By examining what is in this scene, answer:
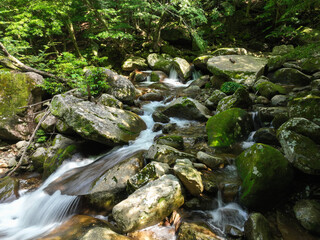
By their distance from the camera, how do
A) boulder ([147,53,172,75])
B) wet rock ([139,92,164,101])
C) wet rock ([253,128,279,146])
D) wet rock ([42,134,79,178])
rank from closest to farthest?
wet rock ([253,128,279,146])
wet rock ([42,134,79,178])
wet rock ([139,92,164,101])
boulder ([147,53,172,75])

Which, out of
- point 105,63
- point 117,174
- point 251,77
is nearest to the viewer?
point 117,174

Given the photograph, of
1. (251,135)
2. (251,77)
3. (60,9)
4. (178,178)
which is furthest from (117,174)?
(60,9)

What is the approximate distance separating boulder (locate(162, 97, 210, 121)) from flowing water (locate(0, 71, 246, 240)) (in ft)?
6.13

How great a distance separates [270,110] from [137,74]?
8.82 metres

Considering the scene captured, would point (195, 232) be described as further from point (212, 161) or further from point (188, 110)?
point (188, 110)

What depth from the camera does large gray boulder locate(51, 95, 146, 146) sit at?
4785 mm

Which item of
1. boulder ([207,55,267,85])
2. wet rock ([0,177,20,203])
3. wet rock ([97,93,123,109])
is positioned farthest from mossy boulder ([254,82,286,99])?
wet rock ([0,177,20,203])

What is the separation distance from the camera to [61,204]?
379 cm

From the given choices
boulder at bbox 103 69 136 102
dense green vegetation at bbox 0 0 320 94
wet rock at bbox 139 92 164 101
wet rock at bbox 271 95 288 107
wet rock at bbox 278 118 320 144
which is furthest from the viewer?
dense green vegetation at bbox 0 0 320 94

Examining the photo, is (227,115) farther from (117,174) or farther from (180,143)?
(117,174)

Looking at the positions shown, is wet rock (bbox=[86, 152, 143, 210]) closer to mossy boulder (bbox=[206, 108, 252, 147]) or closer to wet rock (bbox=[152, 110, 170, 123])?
mossy boulder (bbox=[206, 108, 252, 147])

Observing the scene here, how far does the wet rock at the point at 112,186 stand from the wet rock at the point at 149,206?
0.75m

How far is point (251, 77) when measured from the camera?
7.79 meters

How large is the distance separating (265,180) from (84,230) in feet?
10.2
